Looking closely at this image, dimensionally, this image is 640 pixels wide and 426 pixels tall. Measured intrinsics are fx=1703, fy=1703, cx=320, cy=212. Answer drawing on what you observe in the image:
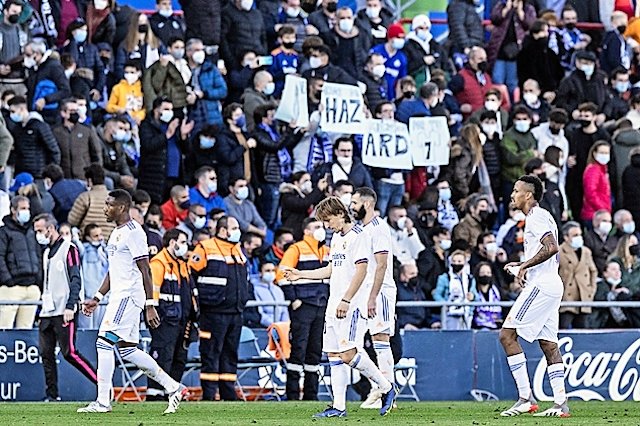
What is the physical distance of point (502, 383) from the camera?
78.5 feet

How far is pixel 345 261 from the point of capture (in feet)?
55.9

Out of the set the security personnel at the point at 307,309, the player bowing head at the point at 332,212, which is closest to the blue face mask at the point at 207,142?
the security personnel at the point at 307,309

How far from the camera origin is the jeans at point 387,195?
2636 centimetres

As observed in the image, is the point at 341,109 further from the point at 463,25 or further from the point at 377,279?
the point at 377,279

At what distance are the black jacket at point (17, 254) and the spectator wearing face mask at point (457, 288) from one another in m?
5.82

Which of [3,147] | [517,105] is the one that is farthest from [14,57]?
[517,105]

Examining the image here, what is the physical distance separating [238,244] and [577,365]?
209 inches

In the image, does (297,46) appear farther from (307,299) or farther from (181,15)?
(307,299)

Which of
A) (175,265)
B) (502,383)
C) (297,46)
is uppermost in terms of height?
(297,46)

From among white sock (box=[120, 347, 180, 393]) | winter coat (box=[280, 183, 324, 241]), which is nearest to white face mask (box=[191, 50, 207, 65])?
winter coat (box=[280, 183, 324, 241])

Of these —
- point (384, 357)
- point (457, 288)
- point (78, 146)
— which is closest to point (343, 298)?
point (384, 357)

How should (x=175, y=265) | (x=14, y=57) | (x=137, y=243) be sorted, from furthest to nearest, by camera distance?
(x=14, y=57), (x=175, y=265), (x=137, y=243)

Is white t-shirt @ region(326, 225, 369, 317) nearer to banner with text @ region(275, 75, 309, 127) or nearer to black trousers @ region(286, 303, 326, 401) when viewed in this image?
black trousers @ region(286, 303, 326, 401)

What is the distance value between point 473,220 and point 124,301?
967 cm
